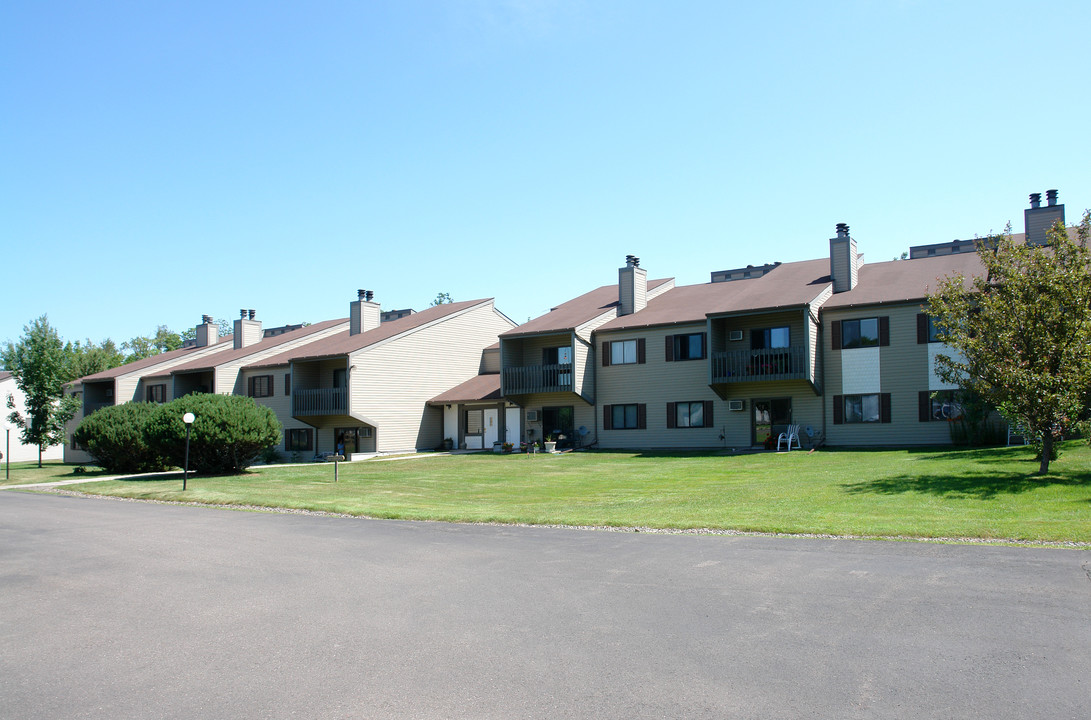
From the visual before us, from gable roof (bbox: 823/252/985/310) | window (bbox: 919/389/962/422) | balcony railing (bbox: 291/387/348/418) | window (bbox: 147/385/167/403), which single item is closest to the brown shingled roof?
balcony railing (bbox: 291/387/348/418)

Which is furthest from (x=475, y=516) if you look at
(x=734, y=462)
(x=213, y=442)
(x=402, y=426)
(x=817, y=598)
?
(x=402, y=426)

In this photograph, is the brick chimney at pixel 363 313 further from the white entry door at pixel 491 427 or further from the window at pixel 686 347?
the window at pixel 686 347

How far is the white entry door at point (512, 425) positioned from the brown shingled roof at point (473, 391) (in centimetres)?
109

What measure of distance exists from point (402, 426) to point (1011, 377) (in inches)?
1071

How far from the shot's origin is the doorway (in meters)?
30.6

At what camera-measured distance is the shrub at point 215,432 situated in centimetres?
2856

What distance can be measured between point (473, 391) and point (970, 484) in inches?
1008

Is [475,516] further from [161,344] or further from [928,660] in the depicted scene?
[161,344]

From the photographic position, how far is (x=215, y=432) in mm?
28469

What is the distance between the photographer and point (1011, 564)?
9344mm

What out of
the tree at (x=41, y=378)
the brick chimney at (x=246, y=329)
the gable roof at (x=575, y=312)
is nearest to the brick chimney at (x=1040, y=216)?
the gable roof at (x=575, y=312)

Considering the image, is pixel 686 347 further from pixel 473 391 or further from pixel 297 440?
pixel 297 440

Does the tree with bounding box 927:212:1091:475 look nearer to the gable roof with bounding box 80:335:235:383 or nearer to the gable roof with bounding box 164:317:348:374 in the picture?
the gable roof with bounding box 164:317:348:374

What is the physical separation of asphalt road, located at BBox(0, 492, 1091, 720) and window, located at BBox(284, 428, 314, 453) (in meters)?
28.5
